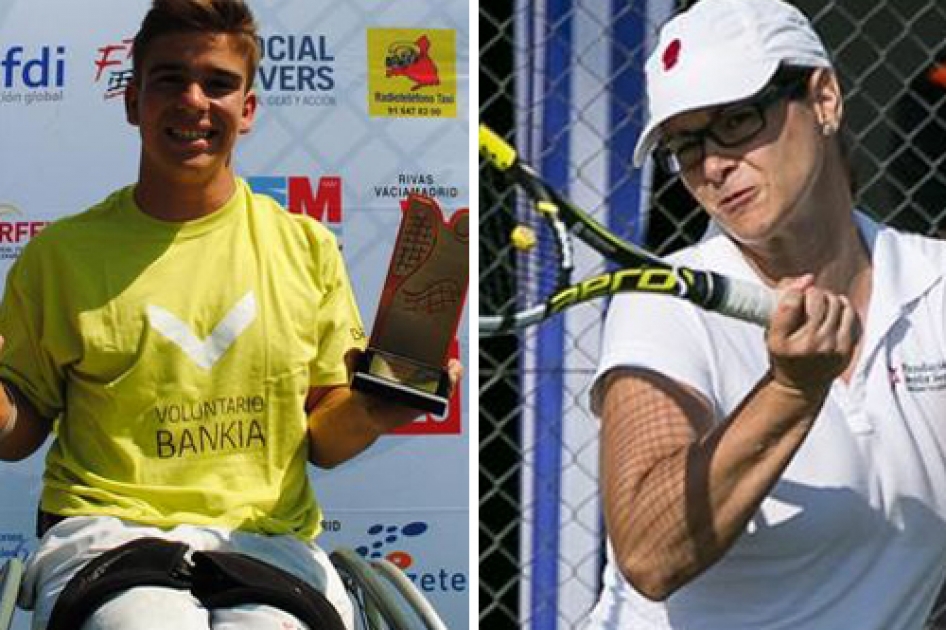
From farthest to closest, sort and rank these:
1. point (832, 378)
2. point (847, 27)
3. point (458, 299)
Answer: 1. point (847, 27)
2. point (458, 299)
3. point (832, 378)

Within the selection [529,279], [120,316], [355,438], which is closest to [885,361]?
[529,279]

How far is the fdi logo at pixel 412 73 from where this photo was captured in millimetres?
2828

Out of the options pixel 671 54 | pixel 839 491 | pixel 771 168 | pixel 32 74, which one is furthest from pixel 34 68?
pixel 839 491

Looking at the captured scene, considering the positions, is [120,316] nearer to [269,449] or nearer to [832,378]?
[269,449]

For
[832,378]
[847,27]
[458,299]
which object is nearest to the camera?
[832,378]

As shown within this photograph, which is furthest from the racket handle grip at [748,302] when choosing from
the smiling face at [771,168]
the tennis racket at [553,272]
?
the smiling face at [771,168]

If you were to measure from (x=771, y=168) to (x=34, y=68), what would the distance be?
1118mm

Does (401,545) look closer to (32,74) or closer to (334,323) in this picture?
(334,323)

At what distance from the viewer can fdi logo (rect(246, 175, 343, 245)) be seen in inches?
111

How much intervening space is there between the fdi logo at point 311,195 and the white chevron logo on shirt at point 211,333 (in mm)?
195

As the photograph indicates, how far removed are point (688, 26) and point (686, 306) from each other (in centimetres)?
45

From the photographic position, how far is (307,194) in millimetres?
2834

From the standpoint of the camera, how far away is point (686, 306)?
2746mm

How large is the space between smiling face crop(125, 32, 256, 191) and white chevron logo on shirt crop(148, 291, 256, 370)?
21 cm
